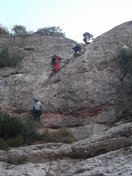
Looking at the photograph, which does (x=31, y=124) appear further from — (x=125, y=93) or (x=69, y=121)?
(x=125, y=93)

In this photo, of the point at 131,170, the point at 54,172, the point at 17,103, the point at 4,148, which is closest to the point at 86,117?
the point at 17,103

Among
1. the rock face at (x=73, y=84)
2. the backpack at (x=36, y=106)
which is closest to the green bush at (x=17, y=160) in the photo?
the rock face at (x=73, y=84)

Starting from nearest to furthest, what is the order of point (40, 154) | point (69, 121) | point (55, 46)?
point (40, 154) < point (69, 121) < point (55, 46)

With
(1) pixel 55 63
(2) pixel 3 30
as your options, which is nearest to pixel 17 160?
(1) pixel 55 63

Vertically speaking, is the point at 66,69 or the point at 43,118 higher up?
the point at 66,69

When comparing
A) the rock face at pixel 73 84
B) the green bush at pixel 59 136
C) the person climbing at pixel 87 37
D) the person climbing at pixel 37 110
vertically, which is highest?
the person climbing at pixel 87 37

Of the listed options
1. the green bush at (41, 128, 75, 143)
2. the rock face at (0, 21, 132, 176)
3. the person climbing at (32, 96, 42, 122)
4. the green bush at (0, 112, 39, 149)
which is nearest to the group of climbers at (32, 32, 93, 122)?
the person climbing at (32, 96, 42, 122)

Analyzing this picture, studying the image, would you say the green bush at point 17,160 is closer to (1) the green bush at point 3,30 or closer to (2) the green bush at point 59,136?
(2) the green bush at point 59,136

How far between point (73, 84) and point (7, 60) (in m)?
5.48

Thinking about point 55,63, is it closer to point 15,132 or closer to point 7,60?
point 7,60

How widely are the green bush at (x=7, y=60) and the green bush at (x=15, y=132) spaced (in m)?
7.68

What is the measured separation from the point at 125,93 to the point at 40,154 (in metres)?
8.24

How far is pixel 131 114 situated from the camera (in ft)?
55.3

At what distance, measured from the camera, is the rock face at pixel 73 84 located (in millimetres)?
18203
